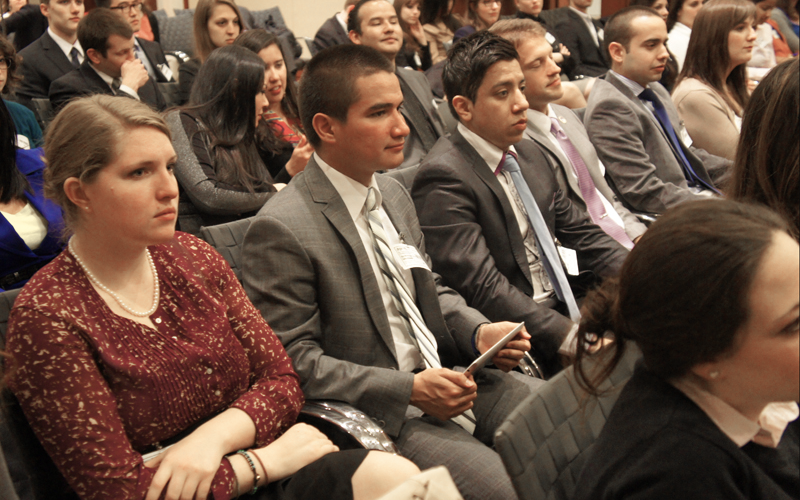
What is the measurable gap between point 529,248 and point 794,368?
1531 millimetres

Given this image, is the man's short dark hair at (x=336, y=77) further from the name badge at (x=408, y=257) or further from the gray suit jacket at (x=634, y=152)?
the gray suit jacket at (x=634, y=152)

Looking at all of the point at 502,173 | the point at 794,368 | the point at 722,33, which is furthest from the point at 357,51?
the point at 722,33

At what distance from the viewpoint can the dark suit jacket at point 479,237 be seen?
220 centimetres

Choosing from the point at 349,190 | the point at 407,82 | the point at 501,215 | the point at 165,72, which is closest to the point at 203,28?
the point at 165,72

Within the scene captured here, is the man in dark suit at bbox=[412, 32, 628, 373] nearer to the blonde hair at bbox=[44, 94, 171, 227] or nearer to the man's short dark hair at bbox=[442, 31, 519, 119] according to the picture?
the man's short dark hair at bbox=[442, 31, 519, 119]

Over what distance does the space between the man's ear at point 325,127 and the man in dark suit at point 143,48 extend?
3.36 m

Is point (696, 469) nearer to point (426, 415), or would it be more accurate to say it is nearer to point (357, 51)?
point (426, 415)

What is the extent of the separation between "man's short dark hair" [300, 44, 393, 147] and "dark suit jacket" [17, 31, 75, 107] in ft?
9.67

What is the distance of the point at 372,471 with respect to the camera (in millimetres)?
1360

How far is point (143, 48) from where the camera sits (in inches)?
197

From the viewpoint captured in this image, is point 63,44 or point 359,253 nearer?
point 359,253

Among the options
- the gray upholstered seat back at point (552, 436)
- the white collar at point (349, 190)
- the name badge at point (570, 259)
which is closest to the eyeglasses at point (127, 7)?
the white collar at point (349, 190)

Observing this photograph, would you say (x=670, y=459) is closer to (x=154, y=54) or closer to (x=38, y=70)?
(x=38, y=70)

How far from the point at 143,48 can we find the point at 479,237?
3706 millimetres
